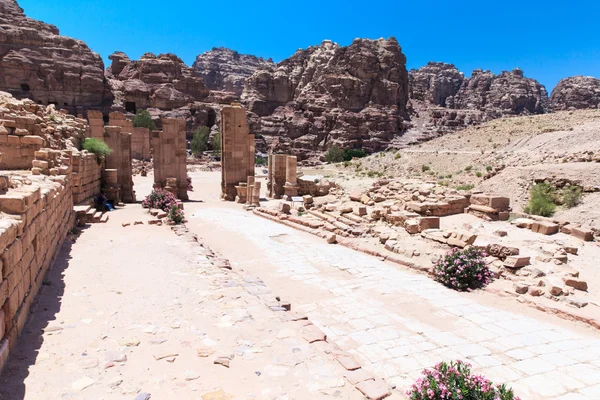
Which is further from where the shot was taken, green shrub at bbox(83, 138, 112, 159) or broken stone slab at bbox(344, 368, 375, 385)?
green shrub at bbox(83, 138, 112, 159)

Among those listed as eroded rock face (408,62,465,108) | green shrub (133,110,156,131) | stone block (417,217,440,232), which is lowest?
stone block (417,217,440,232)

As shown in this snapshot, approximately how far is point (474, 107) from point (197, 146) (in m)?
77.8

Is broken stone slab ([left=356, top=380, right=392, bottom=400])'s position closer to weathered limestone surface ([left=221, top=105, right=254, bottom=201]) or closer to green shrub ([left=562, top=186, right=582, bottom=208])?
green shrub ([left=562, top=186, right=582, bottom=208])

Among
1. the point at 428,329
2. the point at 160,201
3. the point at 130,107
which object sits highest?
the point at 130,107

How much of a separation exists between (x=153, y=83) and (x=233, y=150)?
52198 millimetres

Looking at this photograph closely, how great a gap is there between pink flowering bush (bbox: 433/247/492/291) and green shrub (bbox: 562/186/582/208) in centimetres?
968

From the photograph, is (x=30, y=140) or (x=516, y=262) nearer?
(x=516, y=262)

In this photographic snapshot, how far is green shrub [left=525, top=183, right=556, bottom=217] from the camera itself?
1566 centimetres

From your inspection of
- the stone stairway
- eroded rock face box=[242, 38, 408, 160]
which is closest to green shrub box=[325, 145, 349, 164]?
eroded rock face box=[242, 38, 408, 160]

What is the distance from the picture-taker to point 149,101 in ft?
214

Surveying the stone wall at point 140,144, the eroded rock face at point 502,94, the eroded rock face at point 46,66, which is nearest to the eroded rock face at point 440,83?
the eroded rock face at point 502,94

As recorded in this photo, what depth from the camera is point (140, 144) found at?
150ft

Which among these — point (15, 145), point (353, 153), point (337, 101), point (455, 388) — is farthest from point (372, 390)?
point (337, 101)

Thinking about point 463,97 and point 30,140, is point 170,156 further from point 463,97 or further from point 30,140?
point 463,97
